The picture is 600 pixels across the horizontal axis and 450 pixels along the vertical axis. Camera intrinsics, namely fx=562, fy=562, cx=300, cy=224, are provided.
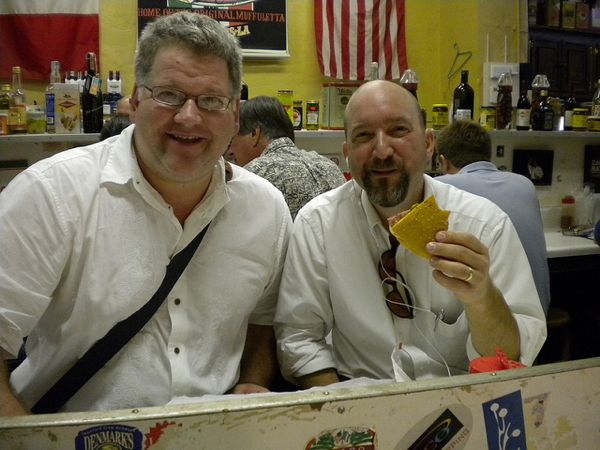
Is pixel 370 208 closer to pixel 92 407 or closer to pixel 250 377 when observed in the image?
pixel 250 377

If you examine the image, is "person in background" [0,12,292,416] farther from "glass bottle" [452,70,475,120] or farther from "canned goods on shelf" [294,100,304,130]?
"glass bottle" [452,70,475,120]

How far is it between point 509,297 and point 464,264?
40cm

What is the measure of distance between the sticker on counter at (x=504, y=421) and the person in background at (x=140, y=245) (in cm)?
82

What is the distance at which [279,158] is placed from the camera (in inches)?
113

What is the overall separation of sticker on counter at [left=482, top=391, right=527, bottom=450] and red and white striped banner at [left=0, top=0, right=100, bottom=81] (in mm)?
3935

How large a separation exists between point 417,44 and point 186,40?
386 centimetres

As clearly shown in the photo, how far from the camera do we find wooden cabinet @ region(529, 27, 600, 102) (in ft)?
17.5

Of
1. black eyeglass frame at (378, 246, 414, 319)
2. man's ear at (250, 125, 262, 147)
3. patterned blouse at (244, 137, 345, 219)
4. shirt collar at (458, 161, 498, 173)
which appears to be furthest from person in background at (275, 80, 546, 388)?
man's ear at (250, 125, 262, 147)

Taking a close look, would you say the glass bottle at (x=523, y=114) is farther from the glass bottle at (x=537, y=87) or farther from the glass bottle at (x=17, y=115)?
the glass bottle at (x=17, y=115)

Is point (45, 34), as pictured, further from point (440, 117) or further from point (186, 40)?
point (186, 40)

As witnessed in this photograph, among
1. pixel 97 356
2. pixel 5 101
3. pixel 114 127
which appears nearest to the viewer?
pixel 97 356

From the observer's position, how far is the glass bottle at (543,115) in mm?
4164

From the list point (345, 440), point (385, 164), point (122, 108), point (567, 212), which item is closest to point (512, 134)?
point (567, 212)

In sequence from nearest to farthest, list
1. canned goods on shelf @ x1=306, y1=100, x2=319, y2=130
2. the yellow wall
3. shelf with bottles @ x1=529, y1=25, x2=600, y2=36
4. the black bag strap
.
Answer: the black bag strap, canned goods on shelf @ x1=306, y1=100, x2=319, y2=130, the yellow wall, shelf with bottles @ x1=529, y1=25, x2=600, y2=36
